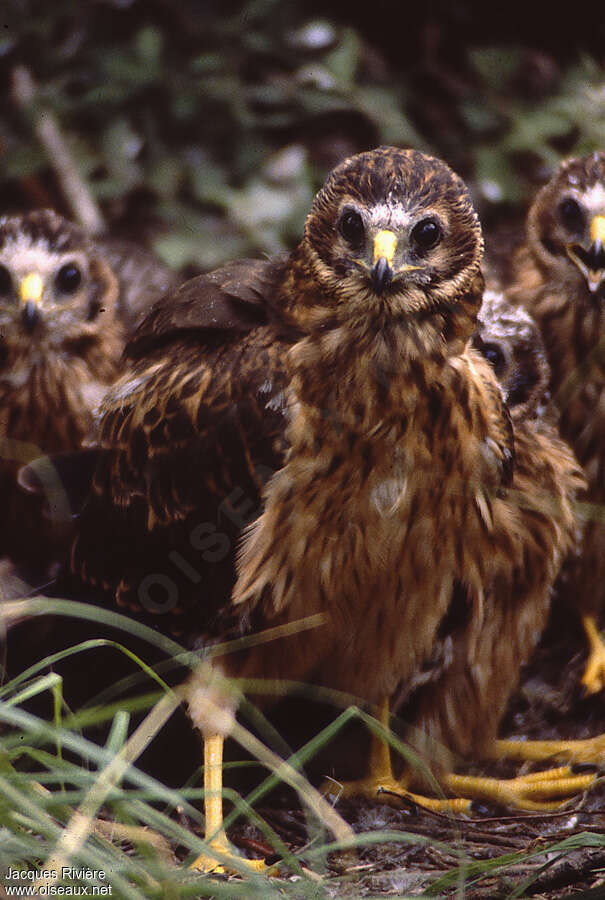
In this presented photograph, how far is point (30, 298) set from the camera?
3.78 metres

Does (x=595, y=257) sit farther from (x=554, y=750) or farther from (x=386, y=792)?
(x=386, y=792)

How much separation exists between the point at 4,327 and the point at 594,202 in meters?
1.92

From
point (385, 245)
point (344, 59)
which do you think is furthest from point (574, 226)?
point (344, 59)

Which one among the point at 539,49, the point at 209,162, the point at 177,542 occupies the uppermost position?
the point at 539,49

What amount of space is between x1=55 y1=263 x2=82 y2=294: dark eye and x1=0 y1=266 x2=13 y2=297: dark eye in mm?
153

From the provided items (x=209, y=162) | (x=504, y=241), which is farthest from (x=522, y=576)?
(x=209, y=162)

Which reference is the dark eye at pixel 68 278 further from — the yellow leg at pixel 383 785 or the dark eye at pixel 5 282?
the yellow leg at pixel 383 785

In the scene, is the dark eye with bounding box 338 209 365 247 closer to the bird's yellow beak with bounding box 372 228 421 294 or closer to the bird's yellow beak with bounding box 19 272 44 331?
the bird's yellow beak with bounding box 372 228 421 294

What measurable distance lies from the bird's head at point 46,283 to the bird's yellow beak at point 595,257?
5.35 feet

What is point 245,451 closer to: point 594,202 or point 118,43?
point 594,202

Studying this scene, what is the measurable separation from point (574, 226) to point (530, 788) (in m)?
1.67

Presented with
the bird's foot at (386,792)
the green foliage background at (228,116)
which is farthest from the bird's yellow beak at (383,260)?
the green foliage background at (228,116)

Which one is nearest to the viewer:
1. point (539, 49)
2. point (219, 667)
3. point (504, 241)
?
point (219, 667)

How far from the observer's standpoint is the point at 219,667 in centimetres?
301
